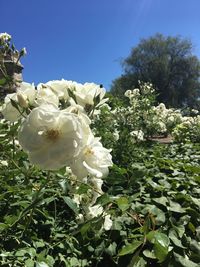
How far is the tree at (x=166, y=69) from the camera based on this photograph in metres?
36.5

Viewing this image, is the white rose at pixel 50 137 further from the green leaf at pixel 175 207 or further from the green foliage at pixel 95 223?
the green leaf at pixel 175 207

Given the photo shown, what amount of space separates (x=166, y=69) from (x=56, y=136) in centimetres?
3646

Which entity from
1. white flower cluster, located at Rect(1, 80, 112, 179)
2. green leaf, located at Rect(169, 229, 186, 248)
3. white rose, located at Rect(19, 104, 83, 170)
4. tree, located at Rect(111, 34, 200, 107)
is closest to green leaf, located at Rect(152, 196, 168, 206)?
green leaf, located at Rect(169, 229, 186, 248)

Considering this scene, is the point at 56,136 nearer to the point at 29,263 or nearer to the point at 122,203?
the point at 122,203

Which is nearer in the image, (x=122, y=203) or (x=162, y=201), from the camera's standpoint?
(x=122, y=203)

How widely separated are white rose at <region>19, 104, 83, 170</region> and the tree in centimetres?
3525

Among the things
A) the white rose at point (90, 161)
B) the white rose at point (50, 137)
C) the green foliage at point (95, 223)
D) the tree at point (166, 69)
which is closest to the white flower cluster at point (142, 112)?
the green foliage at point (95, 223)

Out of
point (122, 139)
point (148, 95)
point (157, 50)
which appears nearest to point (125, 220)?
point (122, 139)

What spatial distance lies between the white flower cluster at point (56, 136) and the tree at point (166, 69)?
1379 inches

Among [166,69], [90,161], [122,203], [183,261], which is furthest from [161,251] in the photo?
[166,69]

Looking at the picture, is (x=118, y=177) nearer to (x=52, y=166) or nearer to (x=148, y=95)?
(x=52, y=166)

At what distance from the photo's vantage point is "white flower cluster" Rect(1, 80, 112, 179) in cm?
93

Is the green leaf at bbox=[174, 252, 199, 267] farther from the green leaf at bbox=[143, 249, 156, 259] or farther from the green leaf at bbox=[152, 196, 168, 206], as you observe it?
the green leaf at bbox=[152, 196, 168, 206]

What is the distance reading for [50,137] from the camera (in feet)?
3.07
